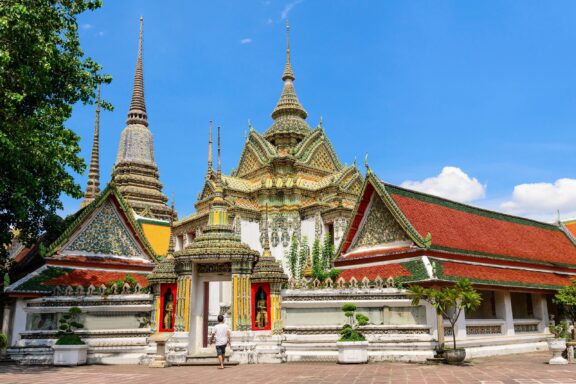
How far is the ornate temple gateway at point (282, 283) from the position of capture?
15.9m

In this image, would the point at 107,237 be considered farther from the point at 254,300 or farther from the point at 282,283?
the point at 282,283

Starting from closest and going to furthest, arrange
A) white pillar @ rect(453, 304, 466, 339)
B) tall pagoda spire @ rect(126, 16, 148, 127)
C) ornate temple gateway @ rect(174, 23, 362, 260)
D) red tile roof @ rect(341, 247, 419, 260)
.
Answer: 1. white pillar @ rect(453, 304, 466, 339)
2. red tile roof @ rect(341, 247, 419, 260)
3. ornate temple gateway @ rect(174, 23, 362, 260)
4. tall pagoda spire @ rect(126, 16, 148, 127)

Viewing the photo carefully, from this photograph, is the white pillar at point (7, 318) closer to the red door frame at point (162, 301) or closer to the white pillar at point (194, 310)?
the red door frame at point (162, 301)

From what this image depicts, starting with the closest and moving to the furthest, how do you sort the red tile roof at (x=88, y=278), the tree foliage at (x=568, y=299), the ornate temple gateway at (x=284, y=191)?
the red tile roof at (x=88, y=278) < the tree foliage at (x=568, y=299) < the ornate temple gateway at (x=284, y=191)

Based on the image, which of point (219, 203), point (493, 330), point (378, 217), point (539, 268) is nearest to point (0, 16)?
point (219, 203)

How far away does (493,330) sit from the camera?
19.2 m

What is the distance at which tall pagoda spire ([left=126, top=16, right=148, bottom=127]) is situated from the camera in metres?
47.4

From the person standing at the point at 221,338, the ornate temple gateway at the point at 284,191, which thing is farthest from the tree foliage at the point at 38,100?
the ornate temple gateway at the point at 284,191

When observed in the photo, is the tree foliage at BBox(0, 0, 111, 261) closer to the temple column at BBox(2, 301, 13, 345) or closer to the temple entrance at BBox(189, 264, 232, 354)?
the temple column at BBox(2, 301, 13, 345)

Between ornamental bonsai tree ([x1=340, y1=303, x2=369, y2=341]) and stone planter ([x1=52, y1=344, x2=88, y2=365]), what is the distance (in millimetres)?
7529

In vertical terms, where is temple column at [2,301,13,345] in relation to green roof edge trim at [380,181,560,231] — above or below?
below

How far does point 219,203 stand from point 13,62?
708 centimetres

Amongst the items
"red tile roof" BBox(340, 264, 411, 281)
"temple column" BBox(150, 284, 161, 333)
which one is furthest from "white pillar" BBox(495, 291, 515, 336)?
"temple column" BBox(150, 284, 161, 333)

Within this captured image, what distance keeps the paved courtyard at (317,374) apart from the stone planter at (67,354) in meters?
0.93
